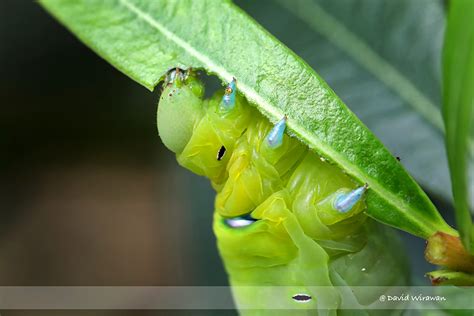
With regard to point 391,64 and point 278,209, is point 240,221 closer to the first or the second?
point 278,209

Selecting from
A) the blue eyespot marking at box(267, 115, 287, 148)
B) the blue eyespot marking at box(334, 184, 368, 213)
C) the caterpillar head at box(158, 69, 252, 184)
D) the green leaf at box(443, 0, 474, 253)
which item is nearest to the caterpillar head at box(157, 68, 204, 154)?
the caterpillar head at box(158, 69, 252, 184)

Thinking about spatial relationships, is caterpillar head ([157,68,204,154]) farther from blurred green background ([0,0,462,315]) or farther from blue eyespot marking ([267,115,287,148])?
blurred green background ([0,0,462,315])

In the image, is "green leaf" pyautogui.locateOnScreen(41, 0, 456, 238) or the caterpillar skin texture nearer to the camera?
"green leaf" pyautogui.locateOnScreen(41, 0, 456, 238)

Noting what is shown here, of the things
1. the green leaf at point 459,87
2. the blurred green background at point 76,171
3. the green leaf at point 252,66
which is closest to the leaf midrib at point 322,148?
the green leaf at point 252,66

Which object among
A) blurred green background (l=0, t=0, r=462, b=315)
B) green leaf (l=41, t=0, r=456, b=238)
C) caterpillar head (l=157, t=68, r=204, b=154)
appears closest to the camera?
green leaf (l=41, t=0, r=456, b=238)

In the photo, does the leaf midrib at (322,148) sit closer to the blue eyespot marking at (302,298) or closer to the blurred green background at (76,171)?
the blue eyespot marking at (302,298)

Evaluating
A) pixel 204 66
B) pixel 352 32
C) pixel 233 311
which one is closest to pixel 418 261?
pixel 233 311
